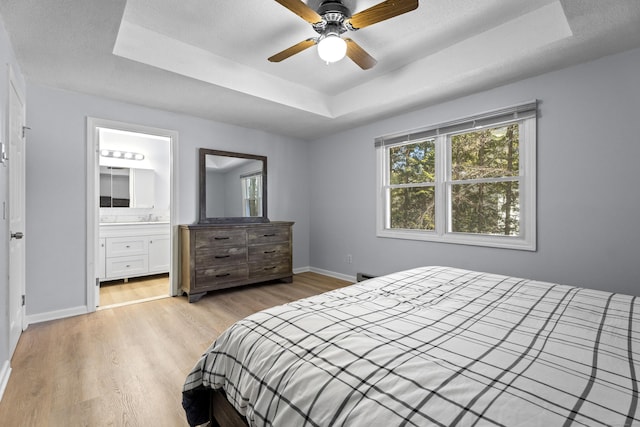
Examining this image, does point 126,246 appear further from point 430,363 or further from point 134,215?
point 430,363

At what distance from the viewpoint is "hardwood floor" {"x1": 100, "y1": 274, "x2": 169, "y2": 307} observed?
3.52 metres

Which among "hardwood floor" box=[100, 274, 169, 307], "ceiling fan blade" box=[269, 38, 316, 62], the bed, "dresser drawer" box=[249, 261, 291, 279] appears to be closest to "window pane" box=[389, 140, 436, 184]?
"dresser drawer" box=[249, 261, 291, 279]

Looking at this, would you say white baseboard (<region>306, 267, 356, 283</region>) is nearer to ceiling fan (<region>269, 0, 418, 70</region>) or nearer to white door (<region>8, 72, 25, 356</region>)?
ceiling fan (<region>269, 0, 418, 70</region>)

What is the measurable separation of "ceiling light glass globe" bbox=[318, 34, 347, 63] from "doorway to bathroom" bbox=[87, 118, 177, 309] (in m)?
2.38

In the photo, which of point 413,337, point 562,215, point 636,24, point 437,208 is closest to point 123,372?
point 413,337

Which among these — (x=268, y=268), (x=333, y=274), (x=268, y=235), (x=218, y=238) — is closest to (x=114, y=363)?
(x=218, y=238)

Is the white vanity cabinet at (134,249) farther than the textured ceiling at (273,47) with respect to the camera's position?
Yes

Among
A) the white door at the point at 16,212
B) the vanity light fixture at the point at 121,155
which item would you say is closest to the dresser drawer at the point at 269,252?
the white door at the point at 16,212

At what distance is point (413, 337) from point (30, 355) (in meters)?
2.71

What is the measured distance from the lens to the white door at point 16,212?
213 centimetres

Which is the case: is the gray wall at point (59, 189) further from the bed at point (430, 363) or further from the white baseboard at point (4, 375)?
the bed at point (430, 363)

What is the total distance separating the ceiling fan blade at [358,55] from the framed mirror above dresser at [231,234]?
7.65 feet

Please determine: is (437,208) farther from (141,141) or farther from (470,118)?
(141,141)

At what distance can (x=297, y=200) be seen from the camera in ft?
16.3
